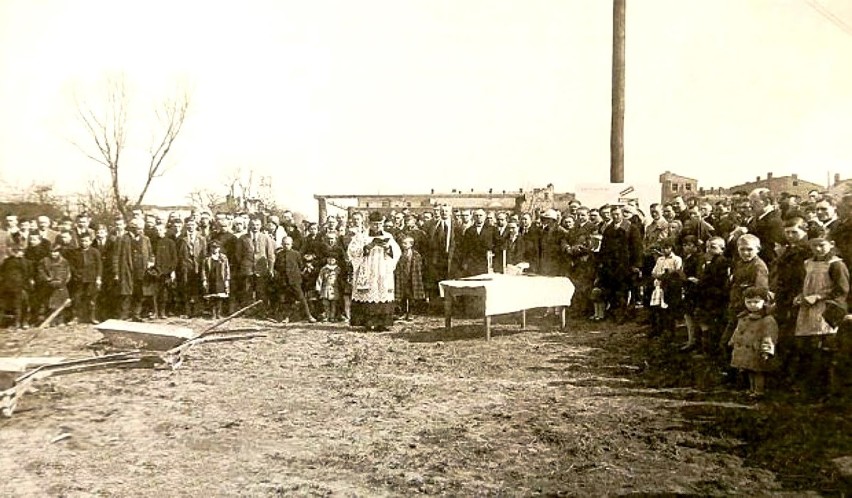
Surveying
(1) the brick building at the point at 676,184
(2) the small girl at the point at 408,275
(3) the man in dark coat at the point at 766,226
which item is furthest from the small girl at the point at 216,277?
(1) the brick building at the point at 676,184

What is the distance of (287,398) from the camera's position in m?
5.78

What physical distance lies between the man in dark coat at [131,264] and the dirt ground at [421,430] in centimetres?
322

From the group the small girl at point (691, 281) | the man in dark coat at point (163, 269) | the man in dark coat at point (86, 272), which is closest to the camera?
the small girl at point (691, 281)

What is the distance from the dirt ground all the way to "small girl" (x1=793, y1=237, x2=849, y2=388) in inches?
11.4

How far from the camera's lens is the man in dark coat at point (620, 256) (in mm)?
9344

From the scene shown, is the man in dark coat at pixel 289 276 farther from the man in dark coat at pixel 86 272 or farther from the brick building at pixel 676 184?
the brick building at pixel 676 184

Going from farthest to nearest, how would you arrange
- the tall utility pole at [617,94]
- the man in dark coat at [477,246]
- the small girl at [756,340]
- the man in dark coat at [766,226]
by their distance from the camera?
the man in dark coat at [477,246] → the tall utility pole at [617,94] → the man in dark coat at [766,226] → the small girl at [756,340]

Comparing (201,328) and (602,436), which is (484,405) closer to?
(602,436)

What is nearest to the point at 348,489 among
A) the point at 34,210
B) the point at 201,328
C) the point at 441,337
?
the point at 441,337

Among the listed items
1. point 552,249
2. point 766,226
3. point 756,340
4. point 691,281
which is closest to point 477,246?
point 552,249

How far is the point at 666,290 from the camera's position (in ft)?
25.4

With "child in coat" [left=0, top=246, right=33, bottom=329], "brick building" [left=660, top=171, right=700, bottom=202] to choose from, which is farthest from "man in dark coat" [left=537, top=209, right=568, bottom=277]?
"brick building" [left=660, top=171, right=700, bottom=202]

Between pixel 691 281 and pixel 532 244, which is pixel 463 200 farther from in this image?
pixel 691 281

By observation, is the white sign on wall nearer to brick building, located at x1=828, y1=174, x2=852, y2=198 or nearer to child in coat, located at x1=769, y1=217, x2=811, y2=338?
brick building, located at x1=828, y1=174, x2=852, y2=198
